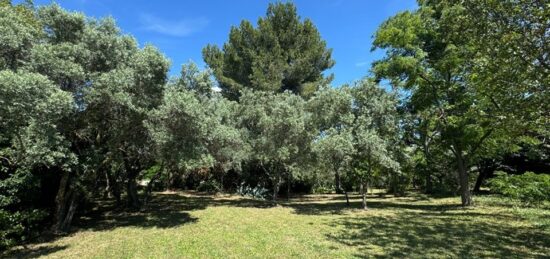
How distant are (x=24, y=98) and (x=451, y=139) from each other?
16.1m

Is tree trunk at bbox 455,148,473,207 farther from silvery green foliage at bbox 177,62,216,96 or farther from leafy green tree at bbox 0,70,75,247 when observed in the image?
leafy green tree at bbox 0,70,75,247

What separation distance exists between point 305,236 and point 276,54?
A: 20.4 metres

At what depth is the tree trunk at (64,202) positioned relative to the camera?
10406 millimetres

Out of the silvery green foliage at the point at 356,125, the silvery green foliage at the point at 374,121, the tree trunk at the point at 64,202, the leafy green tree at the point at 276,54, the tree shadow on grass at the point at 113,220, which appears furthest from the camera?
the leafy green tree at the point at 276,54

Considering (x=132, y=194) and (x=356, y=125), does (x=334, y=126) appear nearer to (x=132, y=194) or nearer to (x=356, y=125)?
(x=356, y=125)

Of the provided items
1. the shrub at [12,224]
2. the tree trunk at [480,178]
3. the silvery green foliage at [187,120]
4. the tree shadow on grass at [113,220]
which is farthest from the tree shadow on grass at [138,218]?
the tree trunk at [480,178]

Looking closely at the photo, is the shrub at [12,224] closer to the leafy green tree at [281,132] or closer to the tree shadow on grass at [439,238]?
→ the tree shadow on grass at [439,238]

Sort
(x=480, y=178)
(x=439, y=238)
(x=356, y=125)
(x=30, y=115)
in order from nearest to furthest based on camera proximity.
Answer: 1. (x=30, y=115)
2. (x=439, y=238)
3. (x=356, y=125)
4. (x=480, y=178)

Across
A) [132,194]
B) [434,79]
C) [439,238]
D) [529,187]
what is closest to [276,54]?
[434,79]

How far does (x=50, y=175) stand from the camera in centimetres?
1113

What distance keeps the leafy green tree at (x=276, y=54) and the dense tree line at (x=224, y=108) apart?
9277 mm

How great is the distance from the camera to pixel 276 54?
90.1ft

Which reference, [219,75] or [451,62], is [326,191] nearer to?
[219,75]

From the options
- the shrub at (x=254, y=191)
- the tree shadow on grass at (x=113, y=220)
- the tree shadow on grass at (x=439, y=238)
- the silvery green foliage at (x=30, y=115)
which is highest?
the silvery green foliage at (x=30, y=115)
